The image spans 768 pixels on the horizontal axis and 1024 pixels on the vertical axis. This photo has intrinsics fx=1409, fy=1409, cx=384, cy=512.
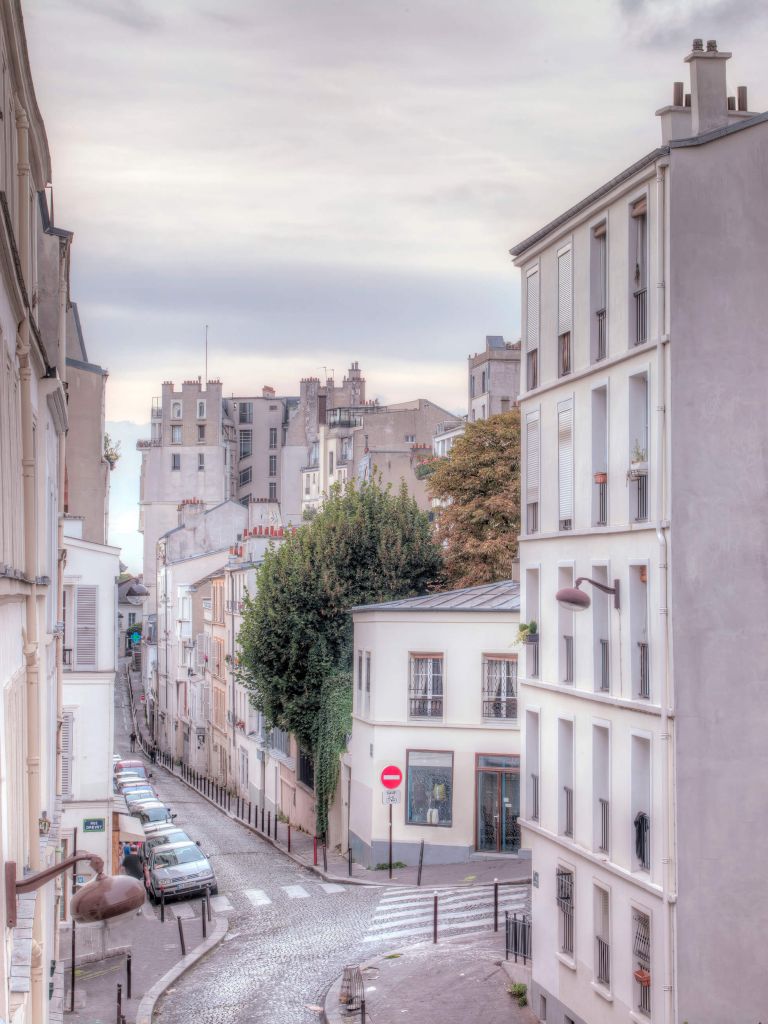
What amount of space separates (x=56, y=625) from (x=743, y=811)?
1116 centimetres

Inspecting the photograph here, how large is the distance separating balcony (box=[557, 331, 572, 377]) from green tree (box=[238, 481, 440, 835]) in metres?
20.5

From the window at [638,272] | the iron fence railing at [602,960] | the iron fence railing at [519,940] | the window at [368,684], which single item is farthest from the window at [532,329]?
the window at [368,684]

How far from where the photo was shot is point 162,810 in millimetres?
44406

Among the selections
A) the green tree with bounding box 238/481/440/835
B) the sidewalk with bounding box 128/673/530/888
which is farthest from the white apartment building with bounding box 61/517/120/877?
the green tree with bounding box 238/481/440/835

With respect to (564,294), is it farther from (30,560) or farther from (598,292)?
(30,560)

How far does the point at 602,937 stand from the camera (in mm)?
20531

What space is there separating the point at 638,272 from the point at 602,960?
32.5 ft

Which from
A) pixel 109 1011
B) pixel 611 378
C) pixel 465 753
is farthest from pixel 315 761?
pixel 611 378

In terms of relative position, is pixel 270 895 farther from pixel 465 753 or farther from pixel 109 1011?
pixel 109 1011

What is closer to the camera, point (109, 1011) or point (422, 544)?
point (109, 1011)

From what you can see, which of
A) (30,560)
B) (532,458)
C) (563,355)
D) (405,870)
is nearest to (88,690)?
(405,870)

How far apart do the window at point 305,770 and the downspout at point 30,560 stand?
32120 mm

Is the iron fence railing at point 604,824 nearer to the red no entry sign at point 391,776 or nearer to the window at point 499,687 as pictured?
the red no entry sign at point 391,776

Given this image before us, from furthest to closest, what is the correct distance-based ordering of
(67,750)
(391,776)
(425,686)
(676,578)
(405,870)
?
(425,686)
(405,870)
(67,750)
(391,776)
(676,578)
